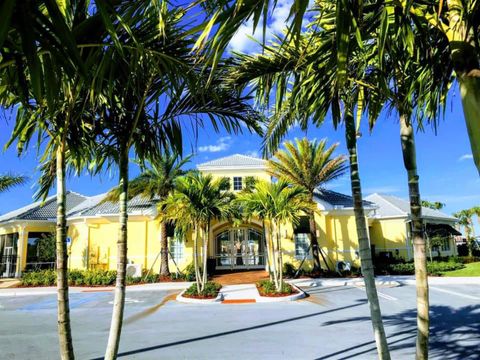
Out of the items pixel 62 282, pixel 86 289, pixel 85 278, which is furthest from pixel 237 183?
pixel 62 282

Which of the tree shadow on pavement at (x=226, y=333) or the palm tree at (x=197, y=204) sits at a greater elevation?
the palm tree at (x=197, y=204)

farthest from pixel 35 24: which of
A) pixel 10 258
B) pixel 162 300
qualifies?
pixel 10 258

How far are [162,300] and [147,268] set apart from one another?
8.71m

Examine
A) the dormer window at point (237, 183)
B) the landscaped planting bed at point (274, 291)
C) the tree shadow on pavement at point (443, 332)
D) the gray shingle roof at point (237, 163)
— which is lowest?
the tree shadow on pavement at point (443, 332)

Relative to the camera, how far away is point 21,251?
2552cm

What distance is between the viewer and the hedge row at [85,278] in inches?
Answer: 825

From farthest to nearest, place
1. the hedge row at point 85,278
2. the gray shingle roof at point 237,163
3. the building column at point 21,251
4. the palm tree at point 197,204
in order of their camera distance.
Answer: the gray shingle roof at point 237,163 < the building column at point 21,251 < the hedge row at point 85,278 < the palm tree at point 197,204

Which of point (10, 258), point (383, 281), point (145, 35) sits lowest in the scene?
point (383, 281)

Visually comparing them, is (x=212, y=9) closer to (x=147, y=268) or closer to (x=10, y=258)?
(x=147, y=268)

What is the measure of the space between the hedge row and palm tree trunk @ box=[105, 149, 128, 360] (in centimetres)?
1739

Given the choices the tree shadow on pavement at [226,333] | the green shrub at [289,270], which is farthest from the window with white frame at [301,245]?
the tree shadow on pavement at [226,333]

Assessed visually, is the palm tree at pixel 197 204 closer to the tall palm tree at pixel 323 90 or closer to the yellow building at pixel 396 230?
the tall palm tree at pixel 323 90

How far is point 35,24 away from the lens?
1889mm

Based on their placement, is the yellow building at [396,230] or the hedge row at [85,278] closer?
the hedge row at [85,278]
